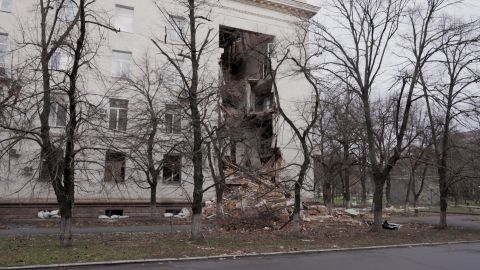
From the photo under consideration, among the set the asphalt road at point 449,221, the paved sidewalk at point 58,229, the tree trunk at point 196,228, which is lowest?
the asphalt road at point 449,221

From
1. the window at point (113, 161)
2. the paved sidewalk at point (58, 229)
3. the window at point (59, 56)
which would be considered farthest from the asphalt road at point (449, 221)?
the window at point (59, 56)

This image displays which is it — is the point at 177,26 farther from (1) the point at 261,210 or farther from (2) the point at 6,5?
(2) the point at 6,5

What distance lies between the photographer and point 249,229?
21.8 metres

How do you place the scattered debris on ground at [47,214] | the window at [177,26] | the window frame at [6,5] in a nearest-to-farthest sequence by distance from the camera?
the window at [177,26] → the scattered debris on ground at [47,214] → the window frame at [6,5]

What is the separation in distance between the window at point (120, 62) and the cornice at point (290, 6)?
11566mm

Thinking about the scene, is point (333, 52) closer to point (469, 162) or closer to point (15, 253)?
point (469, 162)

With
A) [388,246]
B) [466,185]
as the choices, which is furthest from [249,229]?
[466,185]

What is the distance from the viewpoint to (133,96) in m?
30.8

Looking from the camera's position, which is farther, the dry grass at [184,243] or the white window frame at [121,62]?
the white window frame at [121,62]

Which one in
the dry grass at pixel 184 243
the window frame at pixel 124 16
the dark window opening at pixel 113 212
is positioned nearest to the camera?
the dry grass at pixel 184 243

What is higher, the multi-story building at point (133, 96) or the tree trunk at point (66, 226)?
the multi-story building at point (133, 96)

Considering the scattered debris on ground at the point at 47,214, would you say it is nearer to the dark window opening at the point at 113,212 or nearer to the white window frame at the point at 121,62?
the dark window opening at the point at 113,212

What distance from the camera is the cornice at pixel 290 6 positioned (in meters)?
39.5

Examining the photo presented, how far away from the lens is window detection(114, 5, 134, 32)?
34344 millimetres
